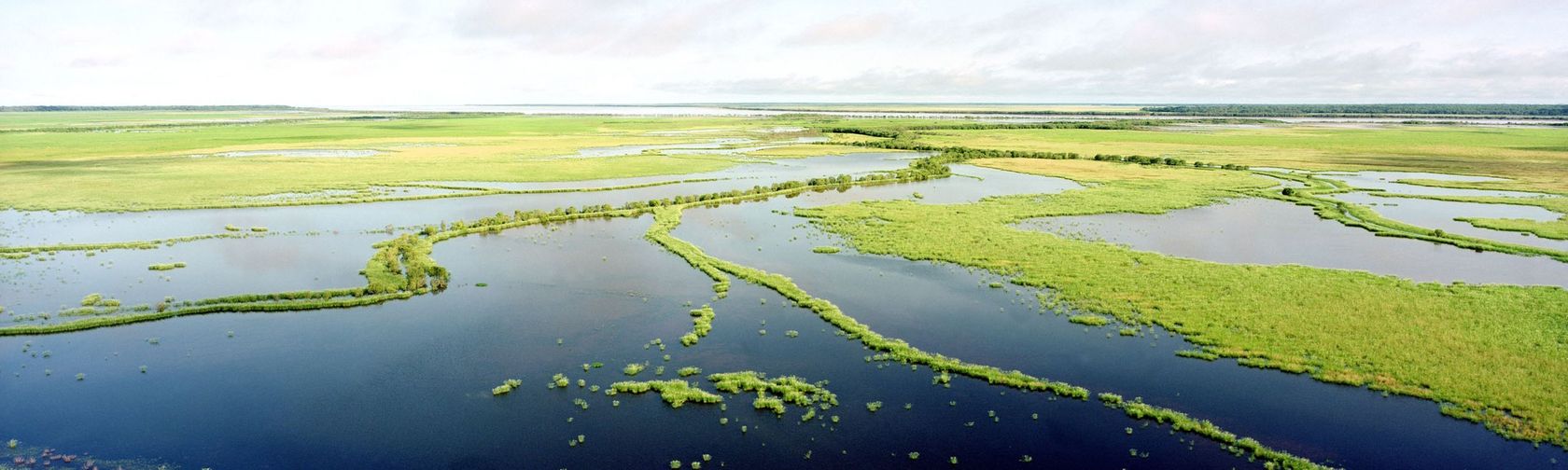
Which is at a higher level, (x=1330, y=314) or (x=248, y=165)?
(x=248, y=165)

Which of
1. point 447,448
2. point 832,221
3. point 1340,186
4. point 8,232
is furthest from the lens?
point 1340,186

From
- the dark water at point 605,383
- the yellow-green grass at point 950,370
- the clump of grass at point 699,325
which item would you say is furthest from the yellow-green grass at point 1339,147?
the clump of grass at point 699,325

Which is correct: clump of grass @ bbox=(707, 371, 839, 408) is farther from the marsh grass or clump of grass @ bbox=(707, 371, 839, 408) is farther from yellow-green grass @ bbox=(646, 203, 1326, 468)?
the marsh grass

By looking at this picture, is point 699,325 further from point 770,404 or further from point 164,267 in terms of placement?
point 164,267

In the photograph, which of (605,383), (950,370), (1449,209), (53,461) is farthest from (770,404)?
(1449,209)

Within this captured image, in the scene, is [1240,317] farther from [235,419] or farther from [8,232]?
[8,232]

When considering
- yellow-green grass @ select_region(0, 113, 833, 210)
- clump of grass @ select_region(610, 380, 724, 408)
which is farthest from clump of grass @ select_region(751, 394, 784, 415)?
yellow-green grass @ select_region(0, 113, 833, 210)

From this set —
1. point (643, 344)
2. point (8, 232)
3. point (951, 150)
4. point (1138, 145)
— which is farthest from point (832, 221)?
point (1138, 145)
